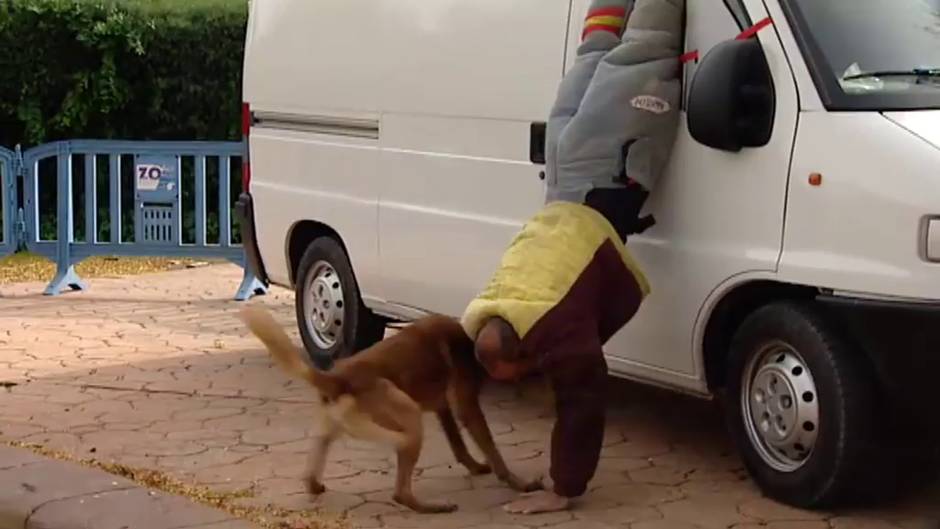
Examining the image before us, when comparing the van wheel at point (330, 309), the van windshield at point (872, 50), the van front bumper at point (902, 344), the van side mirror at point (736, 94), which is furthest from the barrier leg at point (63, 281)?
the van front bumper at point (902, 344)

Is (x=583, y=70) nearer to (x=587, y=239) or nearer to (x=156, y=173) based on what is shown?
(x=587, y=239)

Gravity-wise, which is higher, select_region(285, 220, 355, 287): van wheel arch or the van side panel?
the van side panel

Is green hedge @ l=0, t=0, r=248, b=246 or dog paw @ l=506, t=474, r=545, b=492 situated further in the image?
green hedge @ l=0, t=0, r=248, b=246

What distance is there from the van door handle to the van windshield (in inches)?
54.3

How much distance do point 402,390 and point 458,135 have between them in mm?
1823

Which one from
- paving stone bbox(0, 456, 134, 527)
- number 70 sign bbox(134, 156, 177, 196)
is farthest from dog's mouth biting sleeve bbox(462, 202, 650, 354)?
number 70 sign bbox(134, 156, 177, 196)

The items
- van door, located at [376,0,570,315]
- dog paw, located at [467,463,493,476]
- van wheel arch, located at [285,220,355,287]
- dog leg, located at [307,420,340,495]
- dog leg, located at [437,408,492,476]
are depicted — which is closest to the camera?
dog leg, located at [307,420,340,495]

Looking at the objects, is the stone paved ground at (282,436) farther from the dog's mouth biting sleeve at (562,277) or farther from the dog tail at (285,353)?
the dog's mouth biting sleeve at (562,277)

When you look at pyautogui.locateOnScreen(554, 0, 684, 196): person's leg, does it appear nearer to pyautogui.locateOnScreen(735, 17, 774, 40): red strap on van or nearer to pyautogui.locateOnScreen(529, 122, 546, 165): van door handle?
pyautogui.locateOnScreen(735, 17, 774, 40): red strap on van

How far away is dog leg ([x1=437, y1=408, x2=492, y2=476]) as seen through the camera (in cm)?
636

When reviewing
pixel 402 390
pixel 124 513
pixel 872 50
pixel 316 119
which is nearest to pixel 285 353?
pixel 402 390

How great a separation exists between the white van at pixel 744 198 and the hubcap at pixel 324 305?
0.42 metres

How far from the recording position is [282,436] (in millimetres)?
7285

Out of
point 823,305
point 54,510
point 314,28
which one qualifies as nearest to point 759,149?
point 823,305
